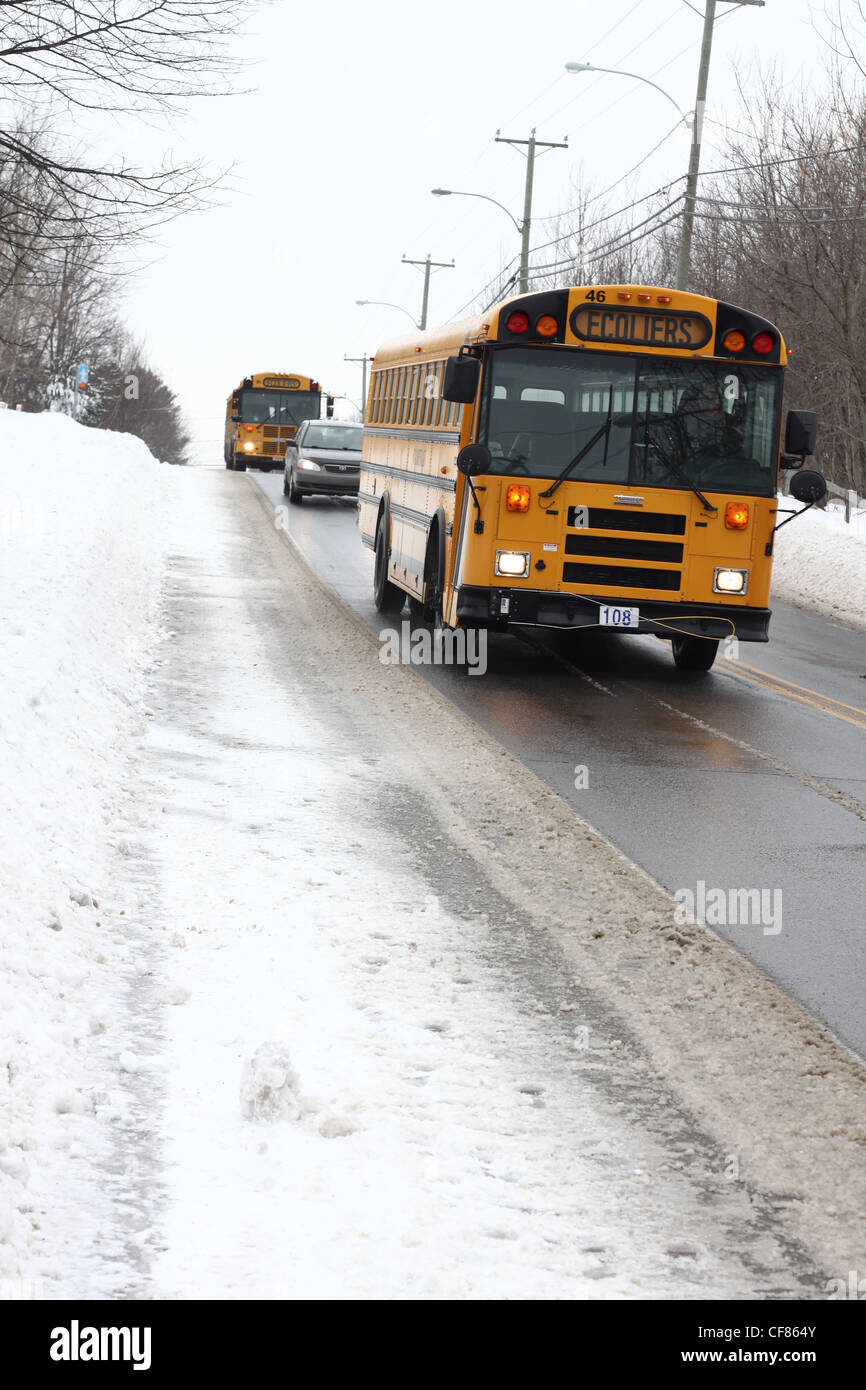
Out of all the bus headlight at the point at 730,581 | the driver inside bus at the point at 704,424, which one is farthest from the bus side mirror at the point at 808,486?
the bus headlight at the point at 730,581

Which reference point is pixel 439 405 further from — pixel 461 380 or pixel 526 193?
pixel 526 193

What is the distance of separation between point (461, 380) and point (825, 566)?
40.7ft

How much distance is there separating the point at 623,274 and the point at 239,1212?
172ft

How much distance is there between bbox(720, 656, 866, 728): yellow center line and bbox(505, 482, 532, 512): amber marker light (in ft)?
8.74

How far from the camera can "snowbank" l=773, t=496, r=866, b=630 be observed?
20.6 m

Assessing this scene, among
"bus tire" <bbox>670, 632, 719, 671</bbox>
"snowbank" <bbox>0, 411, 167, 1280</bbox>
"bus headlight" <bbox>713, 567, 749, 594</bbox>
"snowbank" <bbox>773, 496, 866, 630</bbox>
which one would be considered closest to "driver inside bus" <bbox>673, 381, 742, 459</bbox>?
"bus headlight" <bbox>713, 567, 749, 594</bbox>

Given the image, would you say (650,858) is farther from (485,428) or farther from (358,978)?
(485,428)

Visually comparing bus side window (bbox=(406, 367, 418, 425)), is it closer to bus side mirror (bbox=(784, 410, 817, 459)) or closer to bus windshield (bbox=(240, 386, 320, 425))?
bus side mirror (bbox=(784, 410, 817, 459))

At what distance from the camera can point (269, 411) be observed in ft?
151

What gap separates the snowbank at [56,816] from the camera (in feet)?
13.3

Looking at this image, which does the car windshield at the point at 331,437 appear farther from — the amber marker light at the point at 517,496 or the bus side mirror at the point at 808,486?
the bus side mirror at the point at 808,486

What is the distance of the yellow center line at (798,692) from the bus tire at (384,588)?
3529mm

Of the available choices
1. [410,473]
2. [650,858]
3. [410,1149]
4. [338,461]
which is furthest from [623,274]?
[410,1149]

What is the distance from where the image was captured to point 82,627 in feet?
36.9
